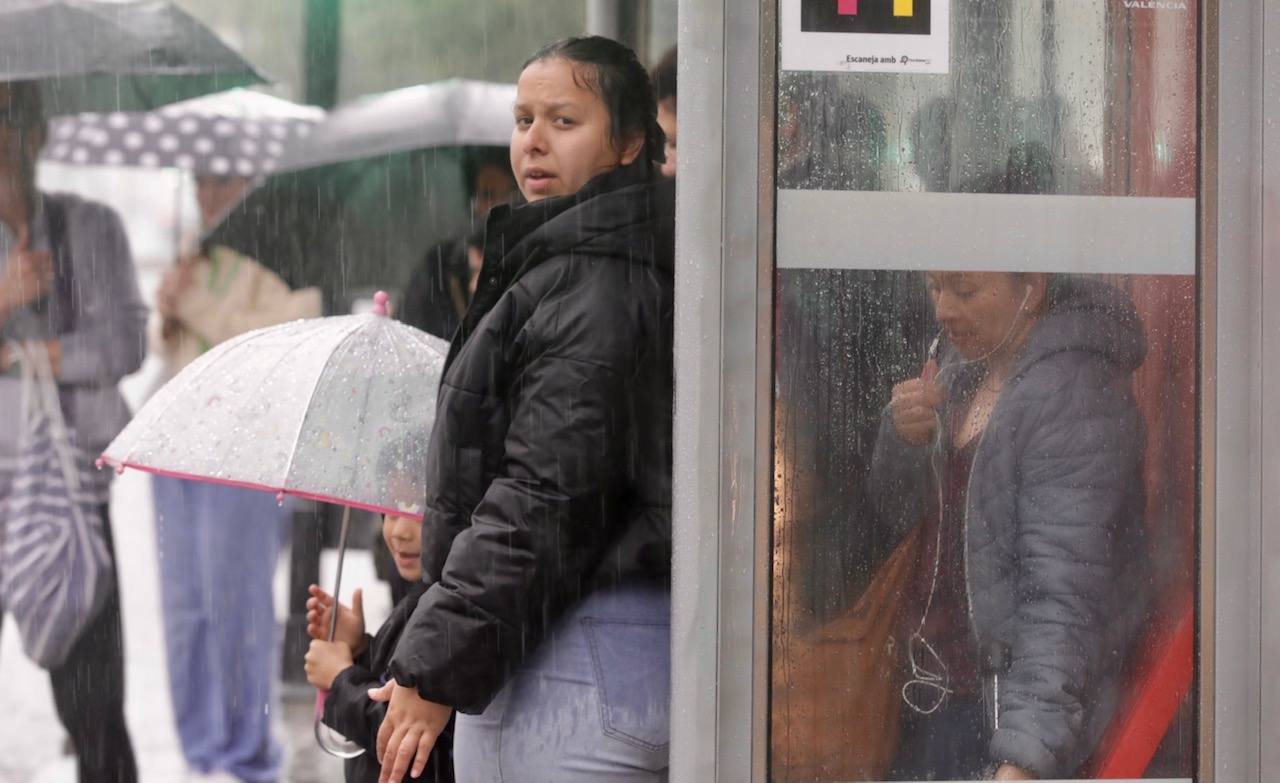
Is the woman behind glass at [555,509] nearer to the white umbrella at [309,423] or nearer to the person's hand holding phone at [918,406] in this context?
the white umbrella at [309,423]

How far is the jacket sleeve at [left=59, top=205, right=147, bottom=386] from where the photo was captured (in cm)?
316

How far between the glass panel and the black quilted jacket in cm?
29

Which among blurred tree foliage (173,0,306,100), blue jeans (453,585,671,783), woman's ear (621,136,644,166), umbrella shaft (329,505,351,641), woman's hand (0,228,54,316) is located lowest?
blue jeans (453,585,671,783)

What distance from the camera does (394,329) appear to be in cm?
314

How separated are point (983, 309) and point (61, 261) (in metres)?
1.83

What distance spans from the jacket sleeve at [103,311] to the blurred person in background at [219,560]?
0.05m

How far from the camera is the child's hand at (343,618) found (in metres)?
3.19

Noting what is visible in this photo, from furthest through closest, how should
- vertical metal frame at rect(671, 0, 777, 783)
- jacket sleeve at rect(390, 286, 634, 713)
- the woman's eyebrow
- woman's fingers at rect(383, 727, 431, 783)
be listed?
the woman's eyebrow → woman's fingers at rect(383, 727, 431, 783) → jacket sleeve at rect(390, 286, 634, 713) → vertical metal frame at rect(671, 0, 777, 783)

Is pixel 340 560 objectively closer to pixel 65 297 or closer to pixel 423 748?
pixel 423 748

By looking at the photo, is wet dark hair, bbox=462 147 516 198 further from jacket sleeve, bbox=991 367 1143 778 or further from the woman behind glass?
jacket sleeve, bbox=991 367 1143 778

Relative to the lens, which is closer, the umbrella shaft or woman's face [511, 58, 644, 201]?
woman's face [511, 58, 644, 201]

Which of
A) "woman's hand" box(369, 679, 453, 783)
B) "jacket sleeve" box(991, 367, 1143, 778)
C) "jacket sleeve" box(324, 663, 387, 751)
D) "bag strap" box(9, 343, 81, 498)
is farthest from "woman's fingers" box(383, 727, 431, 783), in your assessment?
"jacket sleeve" box(991, 367, 1143, 778)

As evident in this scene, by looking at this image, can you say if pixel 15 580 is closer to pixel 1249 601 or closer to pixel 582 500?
pixel 582 500

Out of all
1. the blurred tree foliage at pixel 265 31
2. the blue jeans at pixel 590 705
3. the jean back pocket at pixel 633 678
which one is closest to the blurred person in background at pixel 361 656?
the blue jeans at pixel 590 705
